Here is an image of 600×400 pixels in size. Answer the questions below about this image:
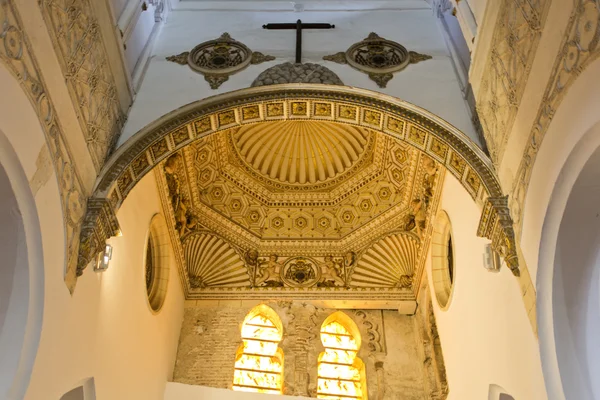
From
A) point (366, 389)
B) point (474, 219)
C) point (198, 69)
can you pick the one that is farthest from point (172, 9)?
point (366, 389)

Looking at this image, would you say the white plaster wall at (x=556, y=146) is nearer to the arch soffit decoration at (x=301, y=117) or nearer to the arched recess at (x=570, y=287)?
the arched recess at (x=570, y=287)

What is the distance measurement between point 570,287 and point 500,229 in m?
1.08

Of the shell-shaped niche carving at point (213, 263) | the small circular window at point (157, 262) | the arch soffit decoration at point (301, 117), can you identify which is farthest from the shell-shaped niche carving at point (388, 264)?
the arch soffit decoration at point (301, 117)

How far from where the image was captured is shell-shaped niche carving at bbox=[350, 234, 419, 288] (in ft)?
37.1

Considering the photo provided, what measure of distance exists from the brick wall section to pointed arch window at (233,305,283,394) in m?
0.15

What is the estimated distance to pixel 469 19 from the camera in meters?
7.89

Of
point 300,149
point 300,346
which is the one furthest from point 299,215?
point 300,346

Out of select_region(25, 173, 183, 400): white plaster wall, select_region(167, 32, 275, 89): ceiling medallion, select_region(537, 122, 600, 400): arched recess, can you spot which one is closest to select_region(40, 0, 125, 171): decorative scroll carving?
select_region(25, 173, 183, 400): white plaster wall

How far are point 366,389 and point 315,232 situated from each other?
10.3 ft

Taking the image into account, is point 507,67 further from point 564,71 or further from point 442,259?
point 442,259

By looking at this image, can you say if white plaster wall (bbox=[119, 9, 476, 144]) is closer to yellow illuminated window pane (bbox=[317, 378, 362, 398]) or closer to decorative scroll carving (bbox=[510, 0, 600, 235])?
decorative scroll carving (bbox=[510, 0, 600, 235])

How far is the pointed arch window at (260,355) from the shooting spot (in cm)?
1048

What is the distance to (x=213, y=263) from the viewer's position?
11.7m

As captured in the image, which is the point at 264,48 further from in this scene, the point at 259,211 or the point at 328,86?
the point at 259,211
